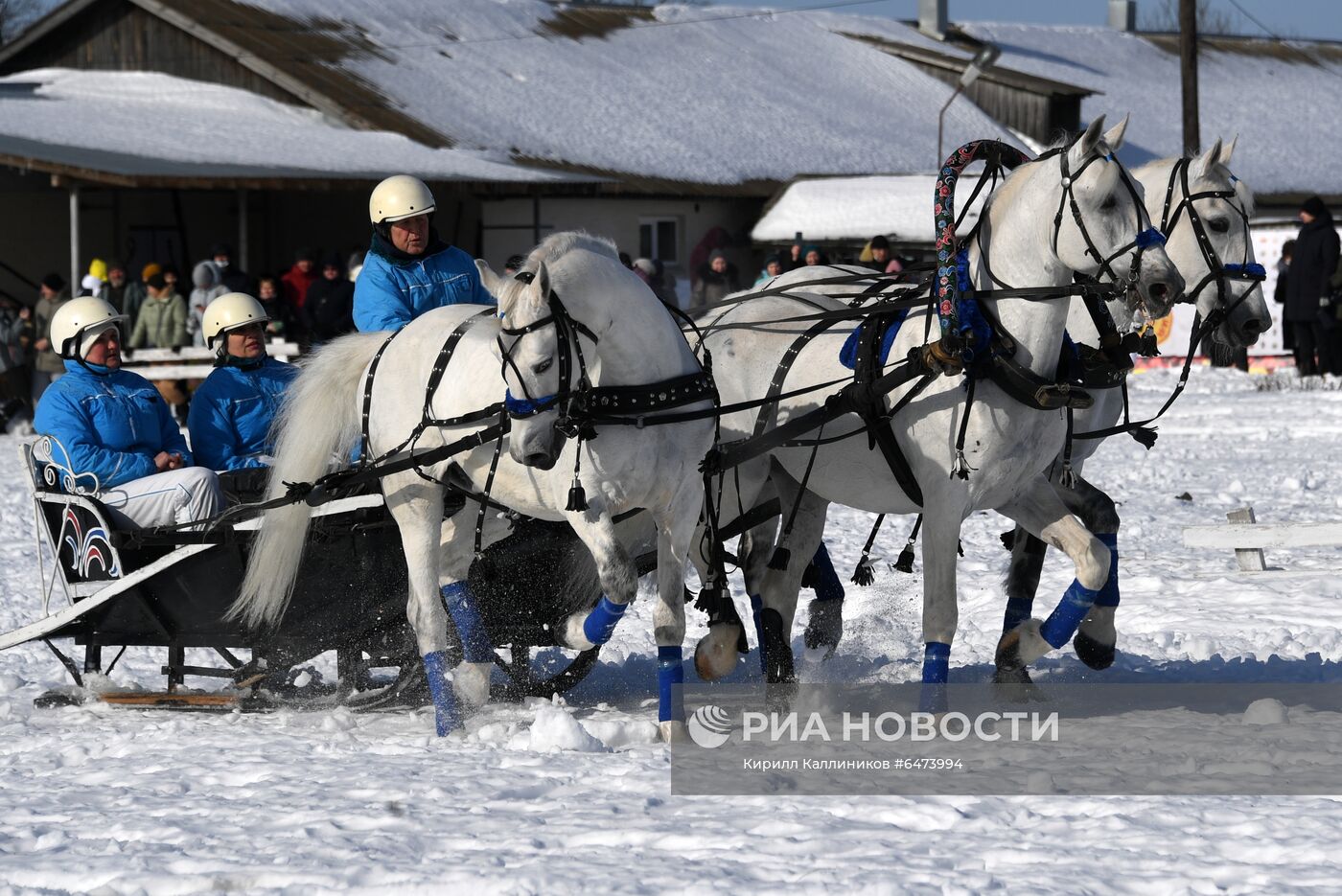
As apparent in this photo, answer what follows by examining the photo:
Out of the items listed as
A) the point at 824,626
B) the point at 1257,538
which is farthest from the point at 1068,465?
the point at 1257,538

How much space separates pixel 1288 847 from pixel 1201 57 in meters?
45.2

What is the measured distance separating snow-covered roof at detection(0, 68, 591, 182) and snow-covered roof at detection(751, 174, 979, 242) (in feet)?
13.2

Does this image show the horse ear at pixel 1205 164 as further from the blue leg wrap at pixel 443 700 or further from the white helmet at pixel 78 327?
the white helmet at pixel 78 327

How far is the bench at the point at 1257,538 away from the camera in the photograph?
30.2 feet

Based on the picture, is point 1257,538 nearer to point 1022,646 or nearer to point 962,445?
point 1022,646

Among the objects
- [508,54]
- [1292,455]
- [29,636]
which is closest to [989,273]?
[29,636]

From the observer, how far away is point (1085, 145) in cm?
602

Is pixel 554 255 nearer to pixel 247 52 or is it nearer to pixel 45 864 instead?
pixel 45 864

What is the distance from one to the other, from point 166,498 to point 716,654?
2256 millimetres

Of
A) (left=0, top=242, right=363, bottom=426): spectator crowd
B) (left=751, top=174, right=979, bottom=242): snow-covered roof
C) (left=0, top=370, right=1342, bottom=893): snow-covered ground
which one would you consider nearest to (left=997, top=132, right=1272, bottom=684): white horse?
(left=0, top=370, right=1342, bottom=893): snow-covered ground

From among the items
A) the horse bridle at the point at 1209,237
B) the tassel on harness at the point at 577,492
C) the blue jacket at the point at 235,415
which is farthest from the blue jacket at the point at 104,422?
the horse bridle at the point at 1209,237

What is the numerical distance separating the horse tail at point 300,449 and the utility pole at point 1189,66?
67.6ft

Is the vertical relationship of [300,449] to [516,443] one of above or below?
below

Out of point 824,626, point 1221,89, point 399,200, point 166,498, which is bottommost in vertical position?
point 824,626
